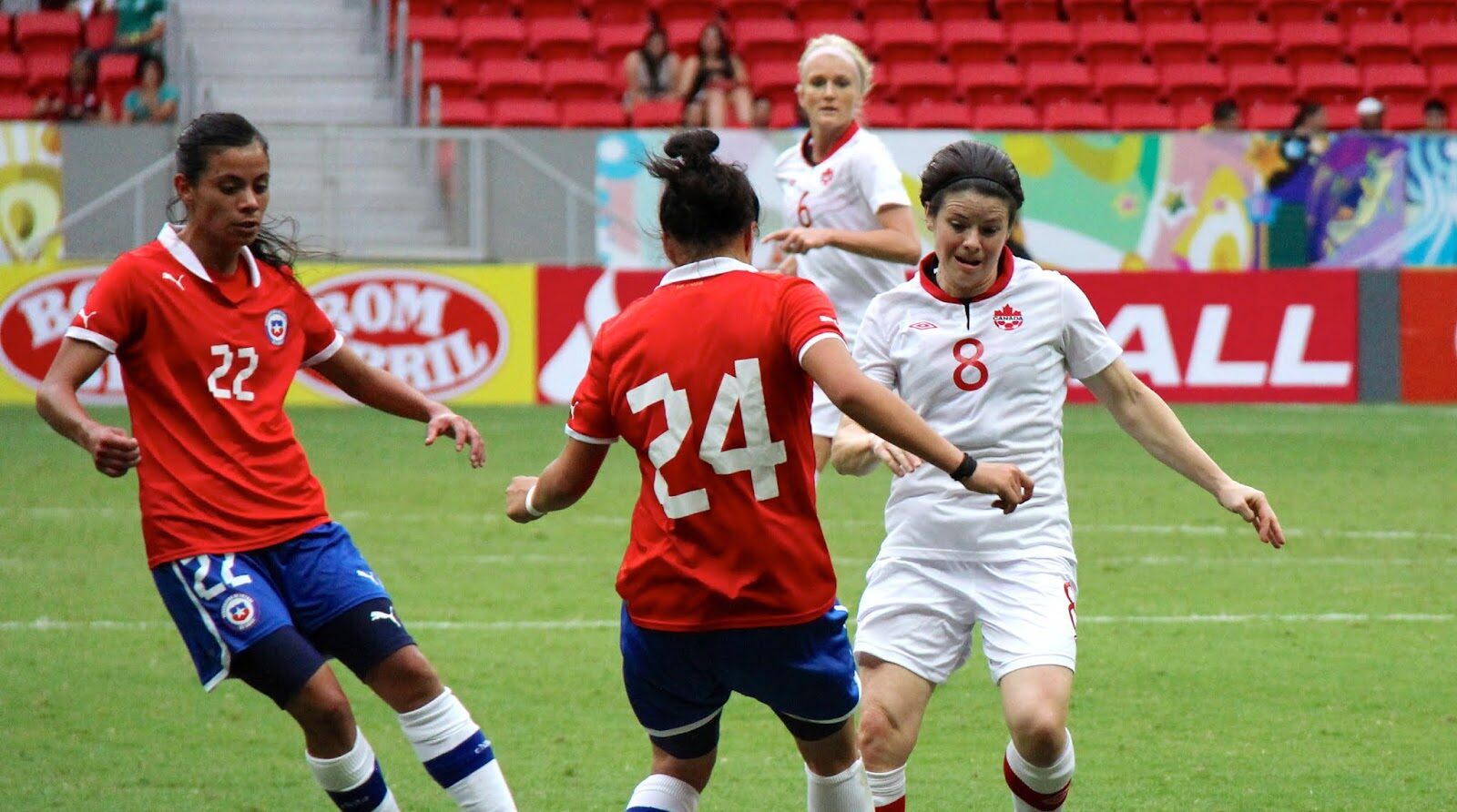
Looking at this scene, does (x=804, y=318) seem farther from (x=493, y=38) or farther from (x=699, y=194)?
(x=493, y=38)

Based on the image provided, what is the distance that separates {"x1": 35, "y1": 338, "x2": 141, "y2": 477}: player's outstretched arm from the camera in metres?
4.34

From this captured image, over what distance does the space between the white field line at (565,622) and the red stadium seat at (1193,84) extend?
14.2 meters

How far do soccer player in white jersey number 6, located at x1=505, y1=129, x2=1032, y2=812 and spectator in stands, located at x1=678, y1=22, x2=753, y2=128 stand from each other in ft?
51.3

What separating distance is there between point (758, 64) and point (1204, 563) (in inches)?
504

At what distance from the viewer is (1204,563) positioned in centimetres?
973

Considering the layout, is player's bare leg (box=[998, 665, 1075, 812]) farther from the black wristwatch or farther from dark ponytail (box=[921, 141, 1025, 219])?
dark ponytail (box=[921, 141, 1025, 219])

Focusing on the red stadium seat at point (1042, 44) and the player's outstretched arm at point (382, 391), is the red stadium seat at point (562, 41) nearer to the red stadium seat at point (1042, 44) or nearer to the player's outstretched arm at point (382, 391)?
the red stadium seat at point (1042, 44)

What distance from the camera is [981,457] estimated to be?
15.7 ft

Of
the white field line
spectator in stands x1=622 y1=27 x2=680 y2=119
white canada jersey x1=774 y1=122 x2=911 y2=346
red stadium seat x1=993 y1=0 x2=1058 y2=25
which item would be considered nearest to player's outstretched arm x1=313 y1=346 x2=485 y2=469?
white canada jersey x1=774 y1=122 x2=911 y2=346

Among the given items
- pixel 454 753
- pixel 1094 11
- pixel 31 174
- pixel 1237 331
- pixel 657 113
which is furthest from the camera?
pixel 1094 11

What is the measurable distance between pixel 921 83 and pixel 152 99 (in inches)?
332

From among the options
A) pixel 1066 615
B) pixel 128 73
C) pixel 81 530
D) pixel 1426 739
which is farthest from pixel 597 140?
pixel 1066 615

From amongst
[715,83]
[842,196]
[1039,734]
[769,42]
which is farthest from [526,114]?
[1039,734]

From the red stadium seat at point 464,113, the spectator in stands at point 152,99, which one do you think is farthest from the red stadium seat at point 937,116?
the spectator in stands at point 152,99
